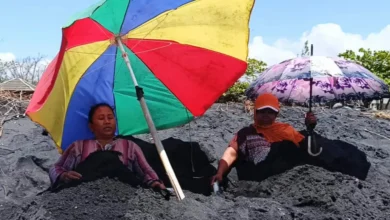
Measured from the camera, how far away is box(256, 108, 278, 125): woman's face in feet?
15.1

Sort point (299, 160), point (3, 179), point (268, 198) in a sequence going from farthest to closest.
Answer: point (3, 179) → point (299, 160) → point (268, 198)

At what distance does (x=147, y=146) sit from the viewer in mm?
5547

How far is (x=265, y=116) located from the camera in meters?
4.62

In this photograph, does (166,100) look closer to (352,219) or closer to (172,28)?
(172,28)

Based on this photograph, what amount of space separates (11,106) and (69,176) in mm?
3593

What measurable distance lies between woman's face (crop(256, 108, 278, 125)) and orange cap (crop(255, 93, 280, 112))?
47mm

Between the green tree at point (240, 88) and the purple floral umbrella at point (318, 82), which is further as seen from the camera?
the green tree at point (240, 88)

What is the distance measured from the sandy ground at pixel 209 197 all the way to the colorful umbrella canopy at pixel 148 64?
Answer: 0.70 meters

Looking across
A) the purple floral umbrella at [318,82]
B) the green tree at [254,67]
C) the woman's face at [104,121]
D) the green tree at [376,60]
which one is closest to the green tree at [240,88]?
the green tree at [254,67]

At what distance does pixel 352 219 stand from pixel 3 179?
3.18 meters

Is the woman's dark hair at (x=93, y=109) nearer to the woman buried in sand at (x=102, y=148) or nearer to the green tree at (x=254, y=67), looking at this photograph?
the woman buried in sand at (x=102, y=148)

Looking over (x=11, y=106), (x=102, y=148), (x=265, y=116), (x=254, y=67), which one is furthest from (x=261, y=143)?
(x=254, y=67)

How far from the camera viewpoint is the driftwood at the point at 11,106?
7.03 metres

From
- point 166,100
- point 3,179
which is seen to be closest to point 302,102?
point 166,100
